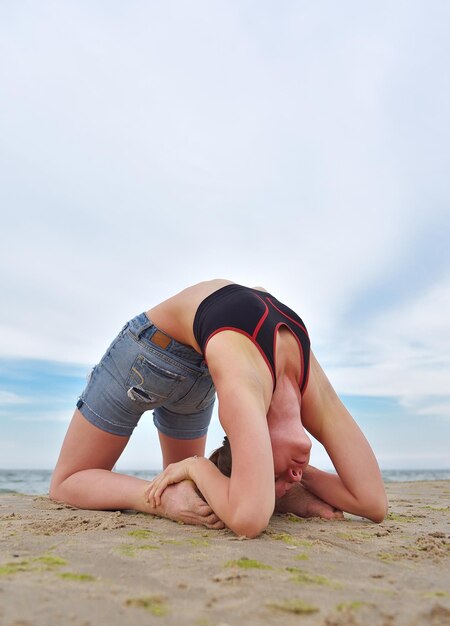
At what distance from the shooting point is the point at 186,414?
4.25 meters

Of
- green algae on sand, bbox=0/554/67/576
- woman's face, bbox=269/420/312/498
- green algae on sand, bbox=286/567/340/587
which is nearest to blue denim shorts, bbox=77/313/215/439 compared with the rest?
woman's face, bbox=269/420/312/498

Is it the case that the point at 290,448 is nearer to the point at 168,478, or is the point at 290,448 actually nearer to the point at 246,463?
the point at 246,463

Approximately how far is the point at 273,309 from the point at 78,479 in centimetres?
170

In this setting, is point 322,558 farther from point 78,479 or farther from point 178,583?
point 78,479

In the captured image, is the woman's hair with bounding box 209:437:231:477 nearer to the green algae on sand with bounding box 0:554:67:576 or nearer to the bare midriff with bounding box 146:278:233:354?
the bare midriff with bounding box 146:278:233:354

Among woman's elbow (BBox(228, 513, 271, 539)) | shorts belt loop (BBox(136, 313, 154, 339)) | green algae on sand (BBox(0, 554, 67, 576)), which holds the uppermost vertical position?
shorts belt loop (BBox(136, 313, 154, 339))

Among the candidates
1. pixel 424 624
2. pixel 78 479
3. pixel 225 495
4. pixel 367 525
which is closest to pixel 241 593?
pixel 424 624

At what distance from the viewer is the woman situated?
8.44ft

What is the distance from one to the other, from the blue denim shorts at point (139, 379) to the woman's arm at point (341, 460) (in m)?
0.75

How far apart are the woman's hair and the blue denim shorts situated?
1.98 feet

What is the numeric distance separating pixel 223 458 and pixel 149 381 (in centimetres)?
77

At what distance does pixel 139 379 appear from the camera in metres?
3.60

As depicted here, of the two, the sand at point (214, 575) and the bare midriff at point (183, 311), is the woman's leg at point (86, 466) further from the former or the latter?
the bare midriff at point (183, 311)

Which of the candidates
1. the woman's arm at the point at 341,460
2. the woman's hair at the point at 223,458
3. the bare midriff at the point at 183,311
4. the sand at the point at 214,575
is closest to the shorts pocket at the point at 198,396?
the bare midriff at the point at 183,311
